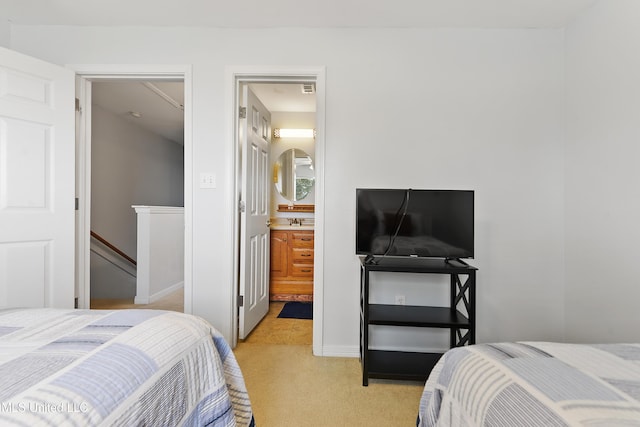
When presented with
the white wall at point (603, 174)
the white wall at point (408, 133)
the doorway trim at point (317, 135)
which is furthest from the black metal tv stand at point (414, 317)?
the white wall at point (603, 174)

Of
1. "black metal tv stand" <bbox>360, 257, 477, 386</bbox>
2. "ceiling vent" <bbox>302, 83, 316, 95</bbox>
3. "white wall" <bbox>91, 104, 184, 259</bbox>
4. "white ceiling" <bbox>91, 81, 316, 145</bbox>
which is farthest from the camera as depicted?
"white wall" <bbox>91, 104, 184, 259</bbox>

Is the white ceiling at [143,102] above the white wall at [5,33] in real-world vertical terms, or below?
above

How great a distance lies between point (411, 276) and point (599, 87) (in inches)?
63.8

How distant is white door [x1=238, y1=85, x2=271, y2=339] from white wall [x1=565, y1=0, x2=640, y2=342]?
230cm

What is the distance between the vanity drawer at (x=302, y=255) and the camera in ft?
11.6

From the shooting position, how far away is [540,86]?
2.16m

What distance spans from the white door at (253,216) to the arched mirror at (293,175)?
0.88 meters

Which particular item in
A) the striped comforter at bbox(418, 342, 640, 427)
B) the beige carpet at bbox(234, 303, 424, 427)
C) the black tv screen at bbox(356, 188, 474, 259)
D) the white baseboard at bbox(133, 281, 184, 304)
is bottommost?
the beige carpet at bbox(234, 303, 424, 427)

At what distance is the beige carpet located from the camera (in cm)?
156

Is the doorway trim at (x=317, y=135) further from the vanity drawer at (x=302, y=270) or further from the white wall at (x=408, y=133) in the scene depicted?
the vanity drawer at (x=302, y=270)

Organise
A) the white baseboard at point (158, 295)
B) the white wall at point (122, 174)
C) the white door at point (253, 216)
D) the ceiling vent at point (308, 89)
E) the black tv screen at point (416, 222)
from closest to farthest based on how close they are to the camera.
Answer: the black tv screen at point (416, 222) → the white door at point (253, 216) → the ceiling vent at point (308, 89) → the white baseboard at point (158, 295) → the white wall at point (122, 174)

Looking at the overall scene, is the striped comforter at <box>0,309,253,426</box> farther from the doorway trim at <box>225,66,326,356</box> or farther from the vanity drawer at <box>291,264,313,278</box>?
the vanity drawer at <box>291,264,313,278</box>

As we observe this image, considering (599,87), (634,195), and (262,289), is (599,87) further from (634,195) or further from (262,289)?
(262,289)

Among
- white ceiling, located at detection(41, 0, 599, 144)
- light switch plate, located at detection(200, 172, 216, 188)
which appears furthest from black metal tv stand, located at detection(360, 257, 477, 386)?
white ceiling, located at detection(41, 0, 599, 144)
